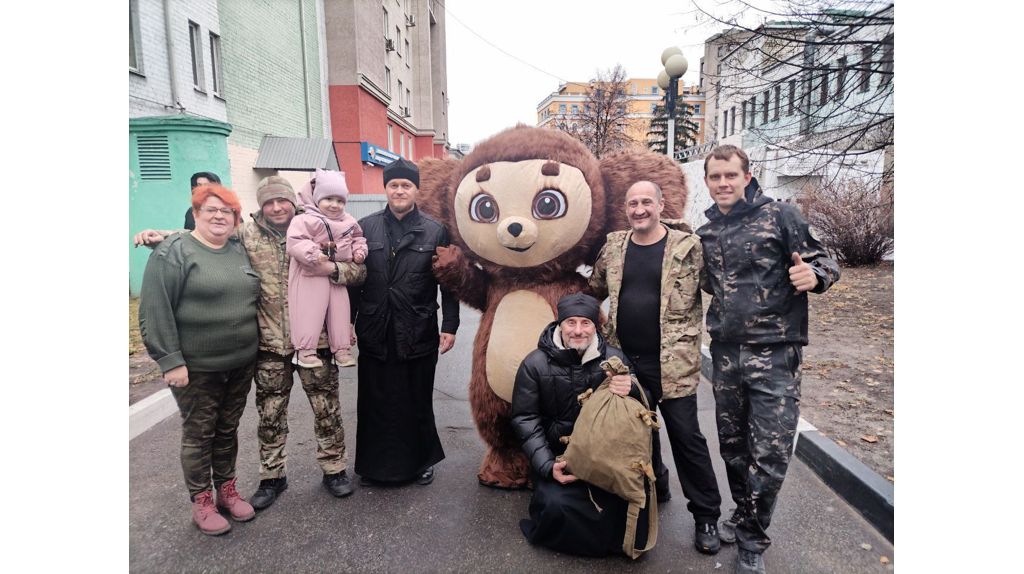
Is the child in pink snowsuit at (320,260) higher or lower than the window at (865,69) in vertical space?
lower

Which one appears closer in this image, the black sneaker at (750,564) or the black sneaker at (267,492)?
the black sneaker at (750,564)

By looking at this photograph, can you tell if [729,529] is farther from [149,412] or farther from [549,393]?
[149,412]

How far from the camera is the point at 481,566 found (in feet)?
7.92

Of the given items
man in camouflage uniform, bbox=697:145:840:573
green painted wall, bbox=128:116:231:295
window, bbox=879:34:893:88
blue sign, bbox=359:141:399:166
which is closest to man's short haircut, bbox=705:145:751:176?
man in camouflage uniform, bbox=697:145:840:573

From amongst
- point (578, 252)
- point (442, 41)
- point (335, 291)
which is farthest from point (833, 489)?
point (442, 41)

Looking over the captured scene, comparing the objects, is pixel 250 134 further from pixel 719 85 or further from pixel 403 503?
pixel 403 503

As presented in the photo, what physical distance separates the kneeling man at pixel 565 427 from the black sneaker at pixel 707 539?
0.97 feet

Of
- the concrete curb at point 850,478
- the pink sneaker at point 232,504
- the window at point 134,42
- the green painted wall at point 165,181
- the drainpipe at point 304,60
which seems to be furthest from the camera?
the drainpipe at point 304,60

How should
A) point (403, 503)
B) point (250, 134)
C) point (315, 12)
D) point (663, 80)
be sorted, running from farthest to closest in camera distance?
point (315, 12) < point (250, 134) < point (663, 80) < point (403, 503)

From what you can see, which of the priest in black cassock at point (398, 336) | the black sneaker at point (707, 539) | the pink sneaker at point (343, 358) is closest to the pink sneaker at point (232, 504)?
the priest in black cassock at point (398, 336)

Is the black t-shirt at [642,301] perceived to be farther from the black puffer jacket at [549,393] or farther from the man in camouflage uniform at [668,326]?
the black puffer jacket at [549,393]

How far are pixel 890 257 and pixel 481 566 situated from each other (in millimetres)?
12427

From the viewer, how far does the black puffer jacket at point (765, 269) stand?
2283 mm

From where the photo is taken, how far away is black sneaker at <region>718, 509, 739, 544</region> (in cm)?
257
